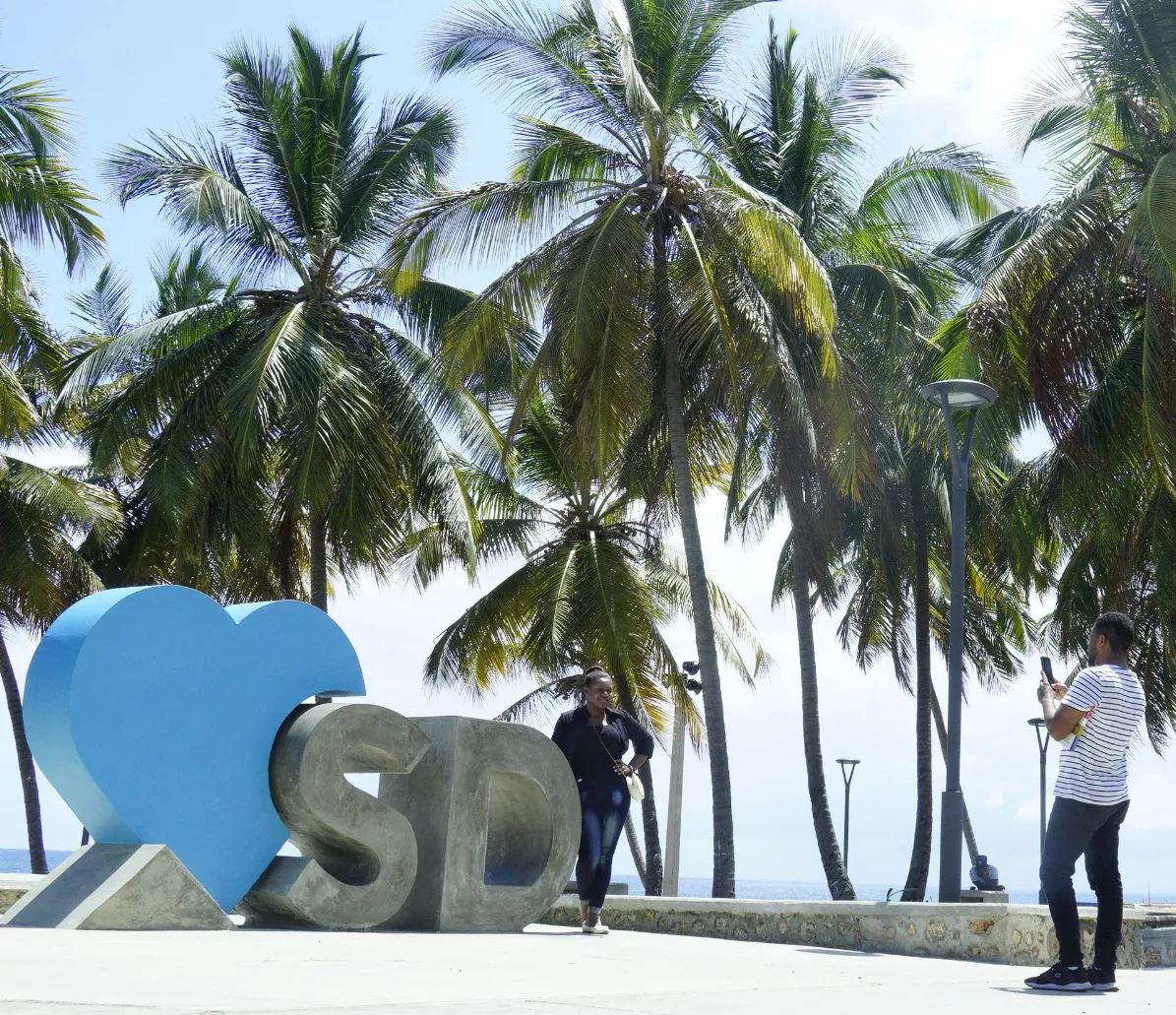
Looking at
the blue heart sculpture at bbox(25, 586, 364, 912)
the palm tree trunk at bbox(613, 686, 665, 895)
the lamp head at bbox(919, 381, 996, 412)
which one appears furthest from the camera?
the palm tree trunk at bbox(613, 686, 665, 895)

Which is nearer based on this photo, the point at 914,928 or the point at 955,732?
the point at 914,928

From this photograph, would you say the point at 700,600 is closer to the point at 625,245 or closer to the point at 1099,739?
the point at 625,245

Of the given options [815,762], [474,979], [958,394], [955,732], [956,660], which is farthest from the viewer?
[815,762]

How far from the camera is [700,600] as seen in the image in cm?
1731

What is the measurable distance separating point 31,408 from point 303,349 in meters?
3.69

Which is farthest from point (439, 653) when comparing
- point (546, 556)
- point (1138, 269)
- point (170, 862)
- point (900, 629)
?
point (170, 862)

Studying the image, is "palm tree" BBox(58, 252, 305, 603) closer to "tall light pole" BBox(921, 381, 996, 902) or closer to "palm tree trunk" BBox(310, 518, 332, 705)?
"palm tree trunk" BBox(310, 518, 332, 705)

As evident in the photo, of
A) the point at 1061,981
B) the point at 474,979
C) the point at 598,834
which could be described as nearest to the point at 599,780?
the point at 598,834

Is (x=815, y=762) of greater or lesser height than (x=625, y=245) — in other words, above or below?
below

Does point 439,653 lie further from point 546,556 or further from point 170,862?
point 170,862

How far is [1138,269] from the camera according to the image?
16.5 metres

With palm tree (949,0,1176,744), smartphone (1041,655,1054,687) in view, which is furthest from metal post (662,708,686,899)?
smartphone (1041,655,1054,687)

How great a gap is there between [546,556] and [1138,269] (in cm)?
1177

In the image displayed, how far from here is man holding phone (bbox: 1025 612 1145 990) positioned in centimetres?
691
